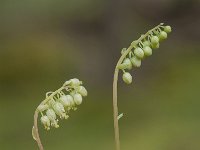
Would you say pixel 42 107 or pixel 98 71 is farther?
pixel 98 71

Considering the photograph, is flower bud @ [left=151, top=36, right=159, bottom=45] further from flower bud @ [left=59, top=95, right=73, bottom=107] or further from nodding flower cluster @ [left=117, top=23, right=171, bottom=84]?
flower bud @ [left=59, top=95, right=73, bottom=107]

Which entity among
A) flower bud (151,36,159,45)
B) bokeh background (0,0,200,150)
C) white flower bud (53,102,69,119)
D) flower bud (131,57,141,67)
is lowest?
white flower bud (53,102,69,119)

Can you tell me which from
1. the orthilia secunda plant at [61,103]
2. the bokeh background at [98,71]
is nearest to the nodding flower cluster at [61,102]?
the orthilia secunda plant at [61,103]

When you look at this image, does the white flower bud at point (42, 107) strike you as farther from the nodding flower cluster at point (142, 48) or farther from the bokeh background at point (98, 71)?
the bokeh background at point (98, 71)

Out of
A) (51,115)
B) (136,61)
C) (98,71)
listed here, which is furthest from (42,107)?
(98,71)

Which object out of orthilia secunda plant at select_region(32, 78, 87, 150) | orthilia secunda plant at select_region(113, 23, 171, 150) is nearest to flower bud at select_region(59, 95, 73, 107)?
orthilia secunda plant at select_region(32, 78, 87, 150)

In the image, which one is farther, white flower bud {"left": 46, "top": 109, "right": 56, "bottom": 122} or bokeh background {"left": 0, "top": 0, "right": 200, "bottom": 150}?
bokeh background {"left": 0, "top": 0, "right": 200, "bottom": 150}

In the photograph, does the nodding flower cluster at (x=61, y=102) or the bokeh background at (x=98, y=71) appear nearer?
the nodding flower cluster at (x=61, y=102)

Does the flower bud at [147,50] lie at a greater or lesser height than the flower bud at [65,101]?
greater

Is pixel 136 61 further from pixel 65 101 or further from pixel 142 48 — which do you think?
pixel 65 101
